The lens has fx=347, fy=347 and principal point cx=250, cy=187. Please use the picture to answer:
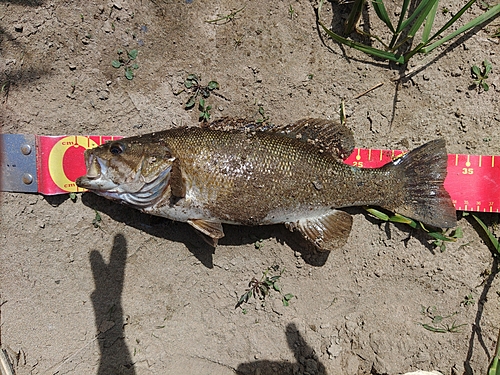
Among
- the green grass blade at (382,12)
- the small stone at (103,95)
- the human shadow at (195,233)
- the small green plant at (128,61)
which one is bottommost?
the human shadow at (195,233)

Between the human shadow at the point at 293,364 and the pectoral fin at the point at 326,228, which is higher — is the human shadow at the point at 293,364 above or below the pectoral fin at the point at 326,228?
below

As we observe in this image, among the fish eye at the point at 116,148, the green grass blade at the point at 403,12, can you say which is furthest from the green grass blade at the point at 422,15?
the fish eye at the point at 116,148

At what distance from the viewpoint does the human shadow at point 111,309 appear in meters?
3.04

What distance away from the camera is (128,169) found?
258 centimetres

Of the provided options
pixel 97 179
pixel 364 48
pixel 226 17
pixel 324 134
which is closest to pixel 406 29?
pixel 364 48

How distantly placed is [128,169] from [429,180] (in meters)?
2.39

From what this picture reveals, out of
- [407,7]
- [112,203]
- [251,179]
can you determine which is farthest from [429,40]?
[112,203]

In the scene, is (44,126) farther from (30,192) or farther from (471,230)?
(471,230)

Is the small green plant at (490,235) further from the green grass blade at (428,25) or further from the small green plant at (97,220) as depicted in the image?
the small green plant at (97,220)

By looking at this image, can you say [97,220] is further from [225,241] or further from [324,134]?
[324,134]

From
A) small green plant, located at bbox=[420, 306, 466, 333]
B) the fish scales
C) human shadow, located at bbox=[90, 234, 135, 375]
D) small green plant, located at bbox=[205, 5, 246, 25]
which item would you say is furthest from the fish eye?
small green plant, located at bbox=[420, 306, 466, 333]

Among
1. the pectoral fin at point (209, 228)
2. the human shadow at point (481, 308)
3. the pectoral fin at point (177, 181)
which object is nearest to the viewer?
the pectoral fin at point (177, 181)

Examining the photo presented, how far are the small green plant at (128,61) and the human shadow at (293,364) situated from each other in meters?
2.62

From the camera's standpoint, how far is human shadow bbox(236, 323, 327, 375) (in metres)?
3.12
